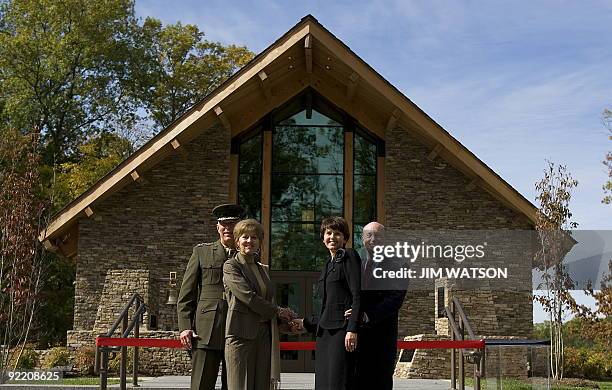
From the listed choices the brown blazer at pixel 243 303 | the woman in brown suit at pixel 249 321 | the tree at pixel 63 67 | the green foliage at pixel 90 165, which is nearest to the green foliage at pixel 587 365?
the woman in brown suit at pixel 249 321

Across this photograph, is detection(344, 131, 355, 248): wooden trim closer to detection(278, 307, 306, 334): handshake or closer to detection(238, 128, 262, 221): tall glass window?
detection(238, 128, 262, 221): tall glass window

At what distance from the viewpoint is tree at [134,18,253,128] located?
30.6 m

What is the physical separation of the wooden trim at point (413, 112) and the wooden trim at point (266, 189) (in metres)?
2.58

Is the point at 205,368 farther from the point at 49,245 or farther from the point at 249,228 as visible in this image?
the point at 49,245

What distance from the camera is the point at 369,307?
6109 mm

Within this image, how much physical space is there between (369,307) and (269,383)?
36.5 inches

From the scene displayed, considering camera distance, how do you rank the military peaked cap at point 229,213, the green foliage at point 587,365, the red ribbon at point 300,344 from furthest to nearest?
the green foliage at point 587,365 → the red ribbon at point 300,344 → the military peaked cap at point 229,213

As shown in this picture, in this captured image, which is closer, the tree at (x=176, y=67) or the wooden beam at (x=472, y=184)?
the wooden beam at (x=472, y=184)

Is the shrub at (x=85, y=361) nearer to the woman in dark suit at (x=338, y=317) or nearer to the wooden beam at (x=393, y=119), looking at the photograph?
the wooden beam at (x=393, y=119)

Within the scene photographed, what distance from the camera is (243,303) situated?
5684 millimetres

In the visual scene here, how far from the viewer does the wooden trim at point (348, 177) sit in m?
16.6

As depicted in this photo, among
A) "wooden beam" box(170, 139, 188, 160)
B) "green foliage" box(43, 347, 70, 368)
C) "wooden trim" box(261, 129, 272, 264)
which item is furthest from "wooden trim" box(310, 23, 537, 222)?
"green foliage" box(43, 347, 70, 368)

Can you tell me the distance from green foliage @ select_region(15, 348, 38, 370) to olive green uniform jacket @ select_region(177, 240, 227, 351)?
1017 centimetres

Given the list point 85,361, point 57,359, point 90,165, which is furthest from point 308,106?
point 90,165
